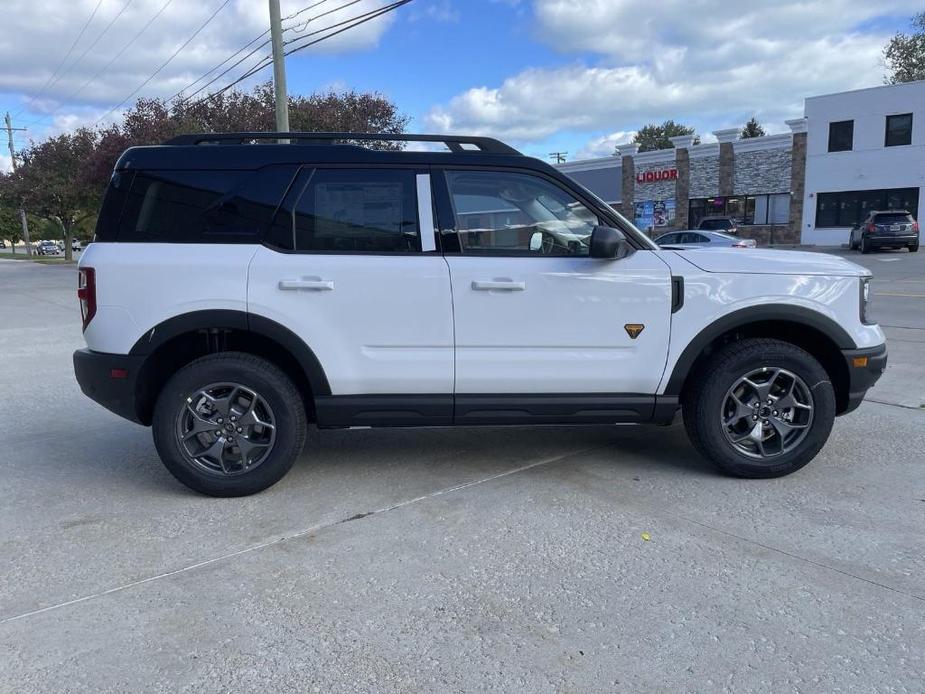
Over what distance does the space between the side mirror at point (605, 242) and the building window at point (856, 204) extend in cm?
3599

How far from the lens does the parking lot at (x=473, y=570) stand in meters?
2.65

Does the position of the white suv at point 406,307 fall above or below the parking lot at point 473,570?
above

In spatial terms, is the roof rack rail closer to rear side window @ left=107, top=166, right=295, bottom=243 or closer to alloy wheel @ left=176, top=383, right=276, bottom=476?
rear side window @ left=107, top=166, right=295, bottom=243

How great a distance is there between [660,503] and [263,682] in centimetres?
240

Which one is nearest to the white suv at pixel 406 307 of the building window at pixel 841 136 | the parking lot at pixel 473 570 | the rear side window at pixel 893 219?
the parking lot at pixel 473 570

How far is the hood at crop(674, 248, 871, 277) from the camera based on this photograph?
168 inches

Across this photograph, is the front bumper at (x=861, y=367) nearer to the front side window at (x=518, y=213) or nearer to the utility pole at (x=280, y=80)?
the front side window at (x=518, y=213)

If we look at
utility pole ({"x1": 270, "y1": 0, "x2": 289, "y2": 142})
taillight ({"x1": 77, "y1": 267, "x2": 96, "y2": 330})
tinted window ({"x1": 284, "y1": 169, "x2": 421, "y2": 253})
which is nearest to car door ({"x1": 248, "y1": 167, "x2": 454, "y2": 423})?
tinted window ({"x1": 284, "y1": 169, "x2": 421, "y2": 253})

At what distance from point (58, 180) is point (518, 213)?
42.3 m

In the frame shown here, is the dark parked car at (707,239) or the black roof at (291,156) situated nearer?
the black roof at (291,156)

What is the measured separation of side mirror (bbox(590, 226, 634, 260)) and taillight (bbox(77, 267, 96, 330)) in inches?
109

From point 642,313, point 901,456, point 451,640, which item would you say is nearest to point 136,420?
point 451,640

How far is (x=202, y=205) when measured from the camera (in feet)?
13.6

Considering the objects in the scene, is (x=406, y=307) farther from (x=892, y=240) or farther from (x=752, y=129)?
(x=752, y=129)
